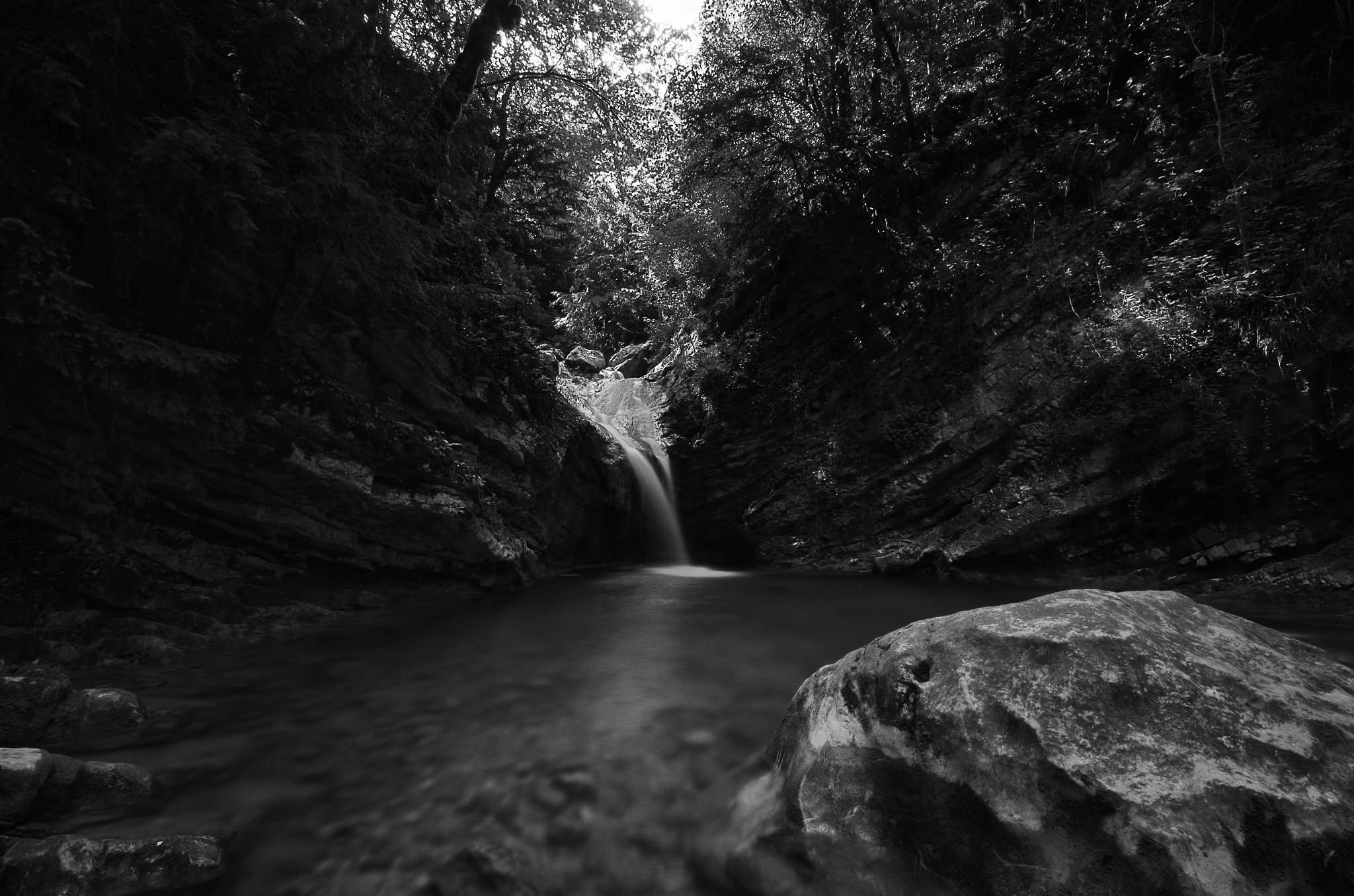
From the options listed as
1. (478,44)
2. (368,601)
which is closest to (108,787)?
(368,601)

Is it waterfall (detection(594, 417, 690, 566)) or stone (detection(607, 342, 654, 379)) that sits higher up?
stone (detection(607, 342, 654, 379))

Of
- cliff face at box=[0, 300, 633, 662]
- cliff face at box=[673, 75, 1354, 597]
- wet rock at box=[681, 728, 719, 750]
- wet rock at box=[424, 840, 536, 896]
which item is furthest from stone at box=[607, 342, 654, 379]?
wet rock at box=[424, 840, 536, 896]

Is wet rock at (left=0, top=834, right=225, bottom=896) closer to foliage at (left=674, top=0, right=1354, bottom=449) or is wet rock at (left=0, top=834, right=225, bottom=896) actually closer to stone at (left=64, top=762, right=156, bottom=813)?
stone at (left=64, top=762, right=156, bottom=813)

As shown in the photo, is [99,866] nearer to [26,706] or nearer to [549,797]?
[549,797]

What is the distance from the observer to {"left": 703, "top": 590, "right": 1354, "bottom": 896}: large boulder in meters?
1.58

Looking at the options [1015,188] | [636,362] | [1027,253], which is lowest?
[1027,253]

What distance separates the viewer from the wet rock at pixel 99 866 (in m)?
1.99

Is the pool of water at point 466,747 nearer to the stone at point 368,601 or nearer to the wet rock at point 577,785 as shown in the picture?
the wet rock at point 577,785

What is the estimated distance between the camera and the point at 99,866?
6.77 feet

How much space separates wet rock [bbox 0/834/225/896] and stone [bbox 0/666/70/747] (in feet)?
4.65

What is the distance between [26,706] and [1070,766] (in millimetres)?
5329

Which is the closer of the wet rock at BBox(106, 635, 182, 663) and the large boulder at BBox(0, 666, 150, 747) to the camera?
the large boulder at BBox(0, 666, 150, 747)

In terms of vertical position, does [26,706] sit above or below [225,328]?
below

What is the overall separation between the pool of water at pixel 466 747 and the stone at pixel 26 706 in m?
0.40
